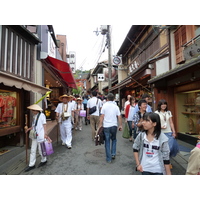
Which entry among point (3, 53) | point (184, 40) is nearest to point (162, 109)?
point (184, 40)

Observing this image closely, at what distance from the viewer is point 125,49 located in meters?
16.2

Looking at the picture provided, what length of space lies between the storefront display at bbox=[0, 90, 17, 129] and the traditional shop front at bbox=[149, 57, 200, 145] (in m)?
5.79

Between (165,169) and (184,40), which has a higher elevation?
(184,40)

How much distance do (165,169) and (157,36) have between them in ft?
29.1

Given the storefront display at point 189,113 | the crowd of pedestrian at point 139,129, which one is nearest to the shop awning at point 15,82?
the crowd of pedestrian at point 139,129

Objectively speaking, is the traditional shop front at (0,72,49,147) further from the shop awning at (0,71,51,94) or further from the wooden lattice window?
A: the wooden lattice window

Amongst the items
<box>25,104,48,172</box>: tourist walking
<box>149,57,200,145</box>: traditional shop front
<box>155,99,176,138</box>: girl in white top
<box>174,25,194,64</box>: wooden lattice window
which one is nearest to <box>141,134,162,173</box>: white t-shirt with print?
<box>155,99,176,138</box>: girl in white top

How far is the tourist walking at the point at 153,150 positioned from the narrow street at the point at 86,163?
155cm

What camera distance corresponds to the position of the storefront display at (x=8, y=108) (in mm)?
5164

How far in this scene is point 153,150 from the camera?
7.58 ft

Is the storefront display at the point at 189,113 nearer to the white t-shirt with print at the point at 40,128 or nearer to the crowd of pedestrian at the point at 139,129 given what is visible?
the crowd of pedestrian at the point at 139,129

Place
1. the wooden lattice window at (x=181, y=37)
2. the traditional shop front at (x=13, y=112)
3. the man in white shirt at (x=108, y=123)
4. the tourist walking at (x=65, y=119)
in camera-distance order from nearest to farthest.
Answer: the man in white shirt at (x=108, y=123) < the traditional shop front at (x=13, y=112) < the tourist walking at (x=65, y=119) < the wooden lattice window at (x=181, y=37)

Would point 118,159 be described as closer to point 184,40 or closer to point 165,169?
point 165,169

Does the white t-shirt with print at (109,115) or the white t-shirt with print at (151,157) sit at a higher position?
the white t-shirt with print at (109,115)
